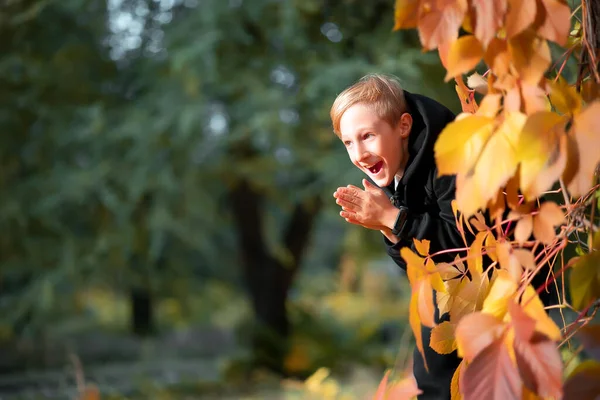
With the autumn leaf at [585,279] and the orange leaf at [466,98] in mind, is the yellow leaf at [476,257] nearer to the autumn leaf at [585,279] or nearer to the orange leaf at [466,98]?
the autumn leaf at [585,279]

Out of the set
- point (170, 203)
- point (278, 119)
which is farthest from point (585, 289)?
point (170, 203)

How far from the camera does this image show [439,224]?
162 centimetres

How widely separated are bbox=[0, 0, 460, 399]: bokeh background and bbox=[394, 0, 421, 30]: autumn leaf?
2.94 meters

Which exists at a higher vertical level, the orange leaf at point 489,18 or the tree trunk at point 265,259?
the orange leaf at point 489,18

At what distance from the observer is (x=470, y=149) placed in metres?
0.96

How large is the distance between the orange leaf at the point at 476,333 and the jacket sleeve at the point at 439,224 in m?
0.58

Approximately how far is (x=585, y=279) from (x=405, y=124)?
2.47ft

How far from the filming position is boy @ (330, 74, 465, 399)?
61.7 inches

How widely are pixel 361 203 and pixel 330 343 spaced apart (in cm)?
930

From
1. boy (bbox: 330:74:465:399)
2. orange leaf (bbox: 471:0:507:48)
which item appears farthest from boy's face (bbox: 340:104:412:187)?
orange leaf (bbox: 471:0:507:48)

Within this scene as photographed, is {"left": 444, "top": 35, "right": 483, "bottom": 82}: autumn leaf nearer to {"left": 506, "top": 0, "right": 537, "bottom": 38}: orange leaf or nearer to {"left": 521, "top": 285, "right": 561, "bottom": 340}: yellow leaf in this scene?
{"left": 506, "top": 0, "right": 537, "bottom": 38}: orange leaf

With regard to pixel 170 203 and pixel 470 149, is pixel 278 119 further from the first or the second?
pixel 470 149

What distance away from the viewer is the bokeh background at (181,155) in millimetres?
6090

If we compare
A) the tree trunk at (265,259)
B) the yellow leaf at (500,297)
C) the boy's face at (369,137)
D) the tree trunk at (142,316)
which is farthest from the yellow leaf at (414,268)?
the tree trunk at (142,316)
